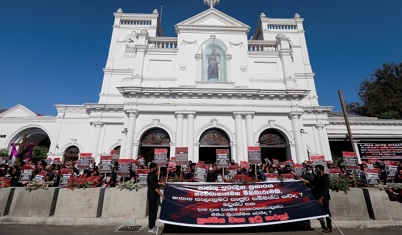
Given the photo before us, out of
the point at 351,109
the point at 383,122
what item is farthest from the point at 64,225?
the point at 351,109

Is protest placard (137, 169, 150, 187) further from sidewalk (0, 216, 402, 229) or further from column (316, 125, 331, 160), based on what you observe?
column (316, 125, 331, 160)

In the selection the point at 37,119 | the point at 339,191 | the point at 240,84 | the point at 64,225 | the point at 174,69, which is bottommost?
the point at 64,225

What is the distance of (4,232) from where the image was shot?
5.98m

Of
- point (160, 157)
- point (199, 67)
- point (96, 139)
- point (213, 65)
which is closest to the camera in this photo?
point (160, 157)

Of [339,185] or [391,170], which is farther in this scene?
[391,170]

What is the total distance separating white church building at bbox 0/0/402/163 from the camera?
53.7 ft

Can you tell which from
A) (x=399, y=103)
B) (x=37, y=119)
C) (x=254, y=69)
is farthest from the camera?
(x=399, y=103)

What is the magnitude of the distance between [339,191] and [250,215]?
359 cm

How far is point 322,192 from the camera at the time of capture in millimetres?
6363

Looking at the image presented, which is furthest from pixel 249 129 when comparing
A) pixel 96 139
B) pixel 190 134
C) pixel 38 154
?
pixel 38 154

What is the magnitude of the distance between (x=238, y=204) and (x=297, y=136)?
39.7 feet

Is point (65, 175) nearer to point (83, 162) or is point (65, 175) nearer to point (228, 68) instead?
point (83, 162)

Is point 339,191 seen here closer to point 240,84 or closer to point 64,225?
point 64,225

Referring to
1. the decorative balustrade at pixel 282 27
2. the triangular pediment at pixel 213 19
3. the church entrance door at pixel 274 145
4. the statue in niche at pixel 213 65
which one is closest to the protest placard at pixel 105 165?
the statue in niche at pixel 213 65
